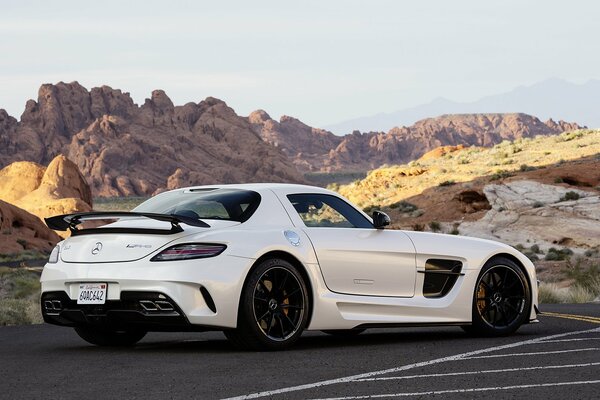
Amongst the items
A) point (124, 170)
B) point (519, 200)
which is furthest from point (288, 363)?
point (124, 170)

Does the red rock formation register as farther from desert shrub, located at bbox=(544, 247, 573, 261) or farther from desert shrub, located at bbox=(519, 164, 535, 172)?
desert shrub, located at bbox=(544, 247, 573, 261)

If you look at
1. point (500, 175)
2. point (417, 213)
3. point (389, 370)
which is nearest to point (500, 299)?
point (389, 370)

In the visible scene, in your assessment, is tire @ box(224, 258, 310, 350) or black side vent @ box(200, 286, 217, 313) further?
tire @ box(224, 258, 310, 350)

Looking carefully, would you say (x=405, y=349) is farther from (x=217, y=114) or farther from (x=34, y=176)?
(x=217, y=114)

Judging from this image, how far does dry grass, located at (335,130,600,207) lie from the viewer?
61031 mm

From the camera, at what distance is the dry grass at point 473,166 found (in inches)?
2403

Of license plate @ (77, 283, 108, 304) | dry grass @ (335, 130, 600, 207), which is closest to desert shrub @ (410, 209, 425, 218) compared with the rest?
dry grass @ (335, 130, 600, 207)

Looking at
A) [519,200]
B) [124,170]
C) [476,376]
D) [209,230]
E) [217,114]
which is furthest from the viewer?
[217,114]

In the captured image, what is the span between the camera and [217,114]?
18025cm

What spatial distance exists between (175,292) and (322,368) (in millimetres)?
1467

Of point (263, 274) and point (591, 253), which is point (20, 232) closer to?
point (591, 253)

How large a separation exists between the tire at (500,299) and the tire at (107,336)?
3.32 m

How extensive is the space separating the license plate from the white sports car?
0.4 inches

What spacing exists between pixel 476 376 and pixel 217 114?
17351 cm
